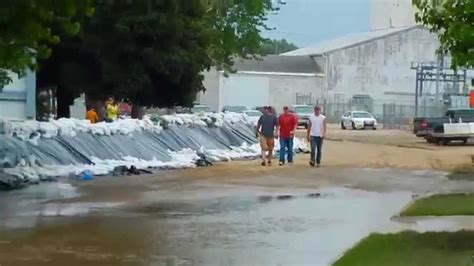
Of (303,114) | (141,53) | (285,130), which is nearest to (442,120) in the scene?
(303,114)

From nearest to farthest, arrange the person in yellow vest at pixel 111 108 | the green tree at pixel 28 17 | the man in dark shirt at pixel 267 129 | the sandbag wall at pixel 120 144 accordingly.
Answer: the green tree at pixel 28 17, the sandbag wall at pixel 120 144, the man in dark shirt at pixel 267 129, the person in yellow vest at pixel 111 108

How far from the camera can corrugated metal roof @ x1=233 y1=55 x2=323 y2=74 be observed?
306 feet

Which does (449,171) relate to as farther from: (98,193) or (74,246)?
(74,246)

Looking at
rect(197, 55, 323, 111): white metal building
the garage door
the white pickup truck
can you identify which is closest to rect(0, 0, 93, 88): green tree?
the white pickup truck

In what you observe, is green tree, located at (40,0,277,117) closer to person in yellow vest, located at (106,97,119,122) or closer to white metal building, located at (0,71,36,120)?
person in yellow vest, located at (106,97,119,122)

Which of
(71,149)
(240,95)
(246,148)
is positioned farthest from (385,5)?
(71,149)

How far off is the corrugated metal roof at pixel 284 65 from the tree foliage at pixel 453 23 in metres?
78.1

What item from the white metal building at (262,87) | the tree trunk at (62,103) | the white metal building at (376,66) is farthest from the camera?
the white metal building at (376,66)

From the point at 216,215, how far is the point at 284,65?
78.7 m

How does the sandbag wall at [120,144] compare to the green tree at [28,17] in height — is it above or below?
below

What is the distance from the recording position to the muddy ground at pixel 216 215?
43.0ft

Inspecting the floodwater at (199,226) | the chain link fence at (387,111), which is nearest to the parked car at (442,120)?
the chain link fence at (387,111)

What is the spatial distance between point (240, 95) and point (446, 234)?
77613mm

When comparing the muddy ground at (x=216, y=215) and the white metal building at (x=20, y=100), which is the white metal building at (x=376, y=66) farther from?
the muddy ground at (x=216, y=215)
